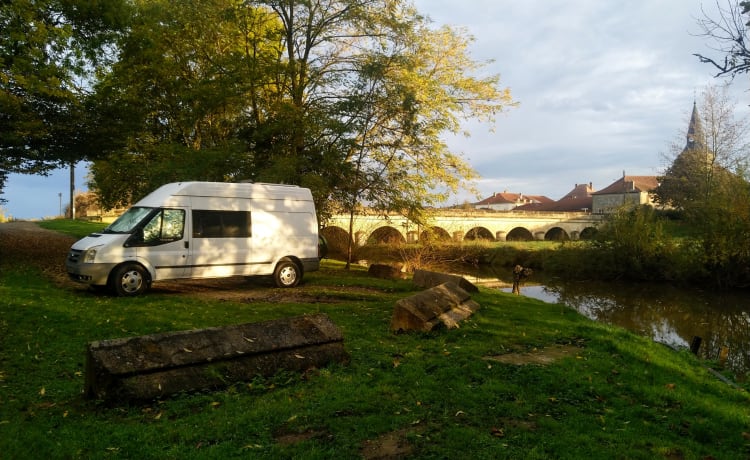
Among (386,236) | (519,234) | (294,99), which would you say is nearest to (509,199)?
(519,234)

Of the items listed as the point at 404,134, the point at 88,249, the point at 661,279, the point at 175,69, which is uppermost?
the point at 175,69

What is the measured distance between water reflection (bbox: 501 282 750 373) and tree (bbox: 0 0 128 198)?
16.7m

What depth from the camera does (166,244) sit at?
1089cm

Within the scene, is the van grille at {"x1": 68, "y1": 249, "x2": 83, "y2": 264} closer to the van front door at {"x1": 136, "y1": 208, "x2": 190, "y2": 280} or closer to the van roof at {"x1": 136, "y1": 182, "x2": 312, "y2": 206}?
the van front door at {"x1": 136, "y1": 208, "x2": 190, "y2": 280}

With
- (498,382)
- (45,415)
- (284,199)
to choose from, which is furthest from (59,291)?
(498,382)

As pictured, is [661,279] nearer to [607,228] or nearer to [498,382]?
[607,228]

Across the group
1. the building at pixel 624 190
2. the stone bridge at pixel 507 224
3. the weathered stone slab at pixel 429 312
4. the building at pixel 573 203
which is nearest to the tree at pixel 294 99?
the weathered stone slab at pixel 429 312

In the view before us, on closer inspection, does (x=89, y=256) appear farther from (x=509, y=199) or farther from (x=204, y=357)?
(x=509, y=199)

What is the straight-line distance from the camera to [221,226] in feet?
38.2

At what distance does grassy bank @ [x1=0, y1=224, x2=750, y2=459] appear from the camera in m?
3.73

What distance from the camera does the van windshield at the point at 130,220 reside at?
419 inches

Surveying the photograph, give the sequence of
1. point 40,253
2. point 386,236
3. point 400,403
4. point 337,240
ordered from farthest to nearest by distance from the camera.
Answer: point 386,236 → point 337,240 → point 40,253 → point 400,403

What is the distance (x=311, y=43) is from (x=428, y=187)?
6.74m

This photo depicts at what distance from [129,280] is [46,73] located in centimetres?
638
